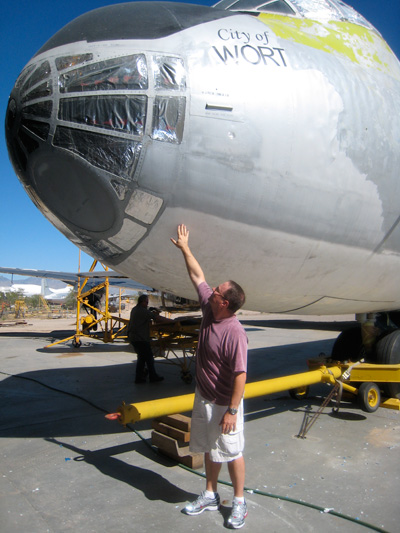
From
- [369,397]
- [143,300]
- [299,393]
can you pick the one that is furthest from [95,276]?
[369,397]

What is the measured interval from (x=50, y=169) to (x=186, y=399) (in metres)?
2.22

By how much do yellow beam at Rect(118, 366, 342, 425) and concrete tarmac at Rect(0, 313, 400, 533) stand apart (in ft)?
1.64

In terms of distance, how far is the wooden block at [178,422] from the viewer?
4.01 metres

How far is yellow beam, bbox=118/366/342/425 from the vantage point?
11.7 feet

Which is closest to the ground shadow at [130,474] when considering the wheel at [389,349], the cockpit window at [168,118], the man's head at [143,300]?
the cockpit window at [168,118]

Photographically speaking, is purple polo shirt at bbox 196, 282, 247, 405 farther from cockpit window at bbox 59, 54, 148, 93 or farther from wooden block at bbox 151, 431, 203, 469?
cockpit window at bbox 59, 54, 148, 93

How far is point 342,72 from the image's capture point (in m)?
3.49

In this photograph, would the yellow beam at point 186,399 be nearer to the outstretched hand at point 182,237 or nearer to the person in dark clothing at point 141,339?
the outstretched hand at point 182,237

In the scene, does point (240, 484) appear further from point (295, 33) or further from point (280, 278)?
point (295, 33)

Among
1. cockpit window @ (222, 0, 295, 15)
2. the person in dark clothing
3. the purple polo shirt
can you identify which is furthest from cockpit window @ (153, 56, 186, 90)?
the person in dark clothing

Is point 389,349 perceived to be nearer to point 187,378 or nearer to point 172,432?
point 172,432

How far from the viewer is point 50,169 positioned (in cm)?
303

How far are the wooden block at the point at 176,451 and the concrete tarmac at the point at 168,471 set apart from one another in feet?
0.28

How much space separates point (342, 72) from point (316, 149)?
0.77 m
